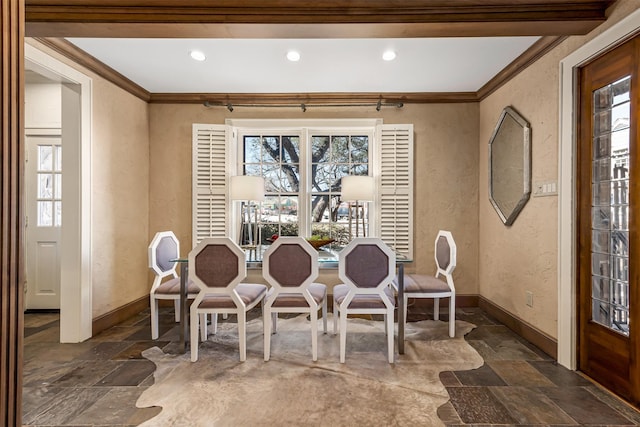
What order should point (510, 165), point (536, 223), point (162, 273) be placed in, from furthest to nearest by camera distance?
point (510, 165) → point (162, 273) → point (536, 223)

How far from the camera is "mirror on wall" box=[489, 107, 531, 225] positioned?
3.00 m

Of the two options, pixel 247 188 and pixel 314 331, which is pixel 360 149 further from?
pixel 314 331

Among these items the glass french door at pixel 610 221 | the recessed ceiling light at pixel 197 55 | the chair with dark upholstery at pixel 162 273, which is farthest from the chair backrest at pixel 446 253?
the recessed ceiling light at pixel 197 55

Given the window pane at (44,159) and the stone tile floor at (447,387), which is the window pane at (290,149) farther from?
the window pane at (44,159)

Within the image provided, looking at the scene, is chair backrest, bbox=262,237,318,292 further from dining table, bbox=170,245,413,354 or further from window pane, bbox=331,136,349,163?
window pane, bbox=331,136,349,163

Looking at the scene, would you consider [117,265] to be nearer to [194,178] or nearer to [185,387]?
[194,178]

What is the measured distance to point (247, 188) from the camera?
3555 mm

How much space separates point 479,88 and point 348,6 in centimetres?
229

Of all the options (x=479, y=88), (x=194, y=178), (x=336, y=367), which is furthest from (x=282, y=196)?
(x=479, y=88)

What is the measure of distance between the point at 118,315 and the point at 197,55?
8.67 feet

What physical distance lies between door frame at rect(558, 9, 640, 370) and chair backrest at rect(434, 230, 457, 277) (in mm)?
779

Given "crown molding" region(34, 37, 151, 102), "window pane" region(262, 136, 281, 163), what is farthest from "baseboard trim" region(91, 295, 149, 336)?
"crown molding" region(34, 37, 151, 102)

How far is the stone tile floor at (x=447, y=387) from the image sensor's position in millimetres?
1850

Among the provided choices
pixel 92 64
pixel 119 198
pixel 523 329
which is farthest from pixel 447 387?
pixel 92 64
